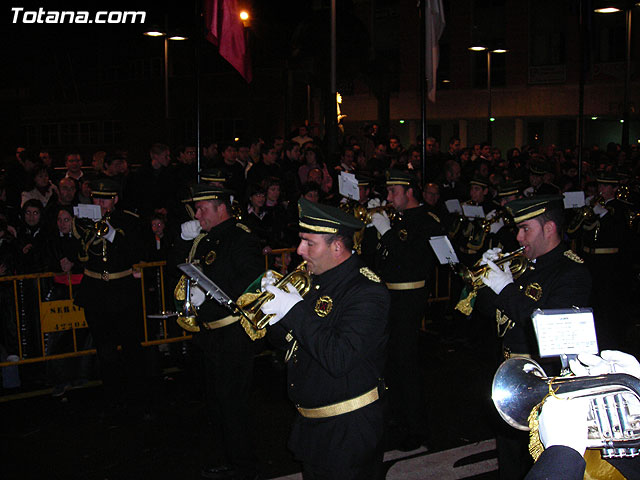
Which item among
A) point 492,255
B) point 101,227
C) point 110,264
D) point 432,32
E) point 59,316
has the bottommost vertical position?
point 59,316

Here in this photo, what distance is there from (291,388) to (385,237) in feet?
9.92

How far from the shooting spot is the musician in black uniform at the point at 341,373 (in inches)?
150

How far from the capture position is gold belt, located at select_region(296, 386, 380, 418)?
12.7ft

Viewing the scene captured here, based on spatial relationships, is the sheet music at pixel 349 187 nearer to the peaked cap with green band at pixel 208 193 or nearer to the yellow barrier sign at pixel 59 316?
the peaked cap with green band at pixel 208 193

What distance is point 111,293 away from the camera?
7.01 metres

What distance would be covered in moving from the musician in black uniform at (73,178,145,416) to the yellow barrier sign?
109 centimetres

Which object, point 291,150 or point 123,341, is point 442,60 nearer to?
point 291,150

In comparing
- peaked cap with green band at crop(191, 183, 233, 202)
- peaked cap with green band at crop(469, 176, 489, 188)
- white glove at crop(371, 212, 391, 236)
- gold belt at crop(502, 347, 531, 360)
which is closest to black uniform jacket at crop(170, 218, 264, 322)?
peaked cap with green band at crop(191, 183, 233, 202)

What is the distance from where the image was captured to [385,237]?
22.3 feet

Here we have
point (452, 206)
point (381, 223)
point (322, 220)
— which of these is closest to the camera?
point (322, 220)

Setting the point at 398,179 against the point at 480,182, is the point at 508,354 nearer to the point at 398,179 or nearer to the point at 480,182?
the point at 398,179

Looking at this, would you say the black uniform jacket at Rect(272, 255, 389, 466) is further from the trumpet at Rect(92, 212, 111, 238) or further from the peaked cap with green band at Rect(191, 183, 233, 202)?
the trumpet at Rect(92, 212, 111, 238)

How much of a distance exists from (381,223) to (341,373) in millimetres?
3499

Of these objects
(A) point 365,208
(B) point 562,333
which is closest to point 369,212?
(A) point 365,208
